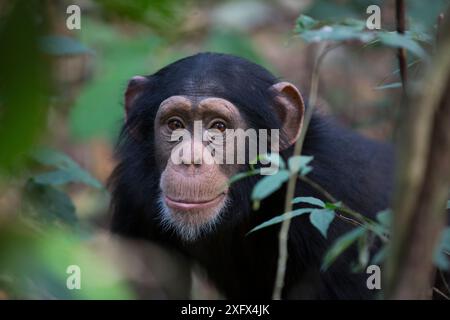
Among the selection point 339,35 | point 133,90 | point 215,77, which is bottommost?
point 339,35

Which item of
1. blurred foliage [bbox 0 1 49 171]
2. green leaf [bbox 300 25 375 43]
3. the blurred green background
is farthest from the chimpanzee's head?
blurred foliage [bbox 0 1 49 171]

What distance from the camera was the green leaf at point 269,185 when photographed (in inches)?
104

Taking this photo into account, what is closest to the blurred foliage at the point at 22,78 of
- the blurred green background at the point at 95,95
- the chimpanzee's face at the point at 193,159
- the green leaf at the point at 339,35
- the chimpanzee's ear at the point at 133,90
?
the blurred green background at the point at 95,95

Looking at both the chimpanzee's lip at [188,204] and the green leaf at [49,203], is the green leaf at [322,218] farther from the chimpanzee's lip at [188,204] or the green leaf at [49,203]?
the green leaf at [49,203]

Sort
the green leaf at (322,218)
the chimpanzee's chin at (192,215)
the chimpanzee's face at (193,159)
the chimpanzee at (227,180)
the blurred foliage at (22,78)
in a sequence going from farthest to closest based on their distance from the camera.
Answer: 1. the chimpanzee at (227,180)
2. the chimpanzee's chin at (192,215)
3. the chimpanzee's face at (193,159)
4. the green leaf at (322,218)
5. the blurred foliage at (22,78)

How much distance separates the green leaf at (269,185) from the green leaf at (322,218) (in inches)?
11.6

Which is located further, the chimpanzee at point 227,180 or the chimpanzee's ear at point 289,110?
the chimpanzee's ear at point 289,110

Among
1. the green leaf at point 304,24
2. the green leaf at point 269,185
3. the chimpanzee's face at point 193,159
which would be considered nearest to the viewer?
the green leaf at point 269,185

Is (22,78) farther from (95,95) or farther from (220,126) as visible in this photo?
(95,95)

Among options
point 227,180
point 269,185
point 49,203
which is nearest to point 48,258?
point 269,185

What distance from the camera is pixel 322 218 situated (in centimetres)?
301

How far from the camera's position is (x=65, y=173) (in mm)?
4961

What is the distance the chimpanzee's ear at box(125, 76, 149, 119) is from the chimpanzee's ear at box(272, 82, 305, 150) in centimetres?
105

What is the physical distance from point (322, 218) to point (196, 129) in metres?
1.94
